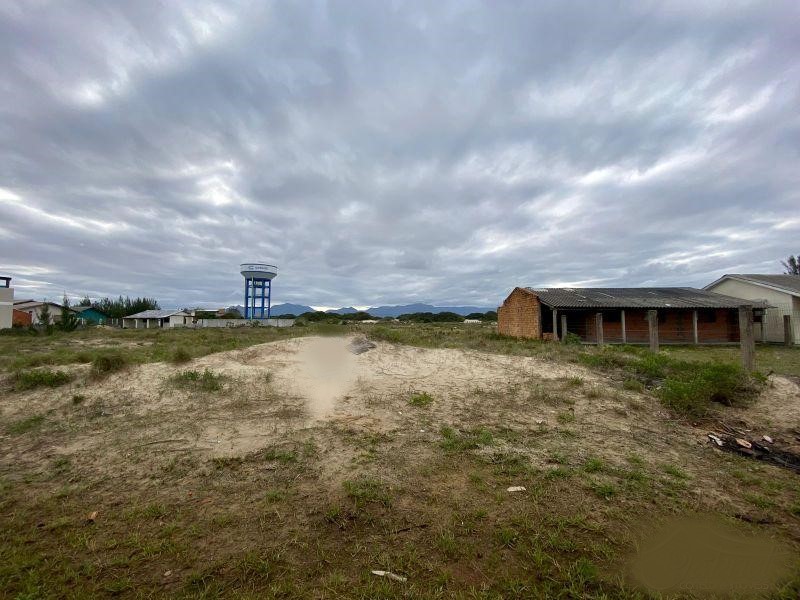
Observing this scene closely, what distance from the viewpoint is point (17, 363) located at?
35.2ft

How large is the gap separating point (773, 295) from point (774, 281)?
3.09 metres

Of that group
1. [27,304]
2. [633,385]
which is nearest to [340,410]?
[633,385]

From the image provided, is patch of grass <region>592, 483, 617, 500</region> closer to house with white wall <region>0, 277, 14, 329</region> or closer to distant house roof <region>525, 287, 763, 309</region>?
distant house roof <region>525, 287, 763, 309</region>

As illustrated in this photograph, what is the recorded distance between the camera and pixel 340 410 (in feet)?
24.4

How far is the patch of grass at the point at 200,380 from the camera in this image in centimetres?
872

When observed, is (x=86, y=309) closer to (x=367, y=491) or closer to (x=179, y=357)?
(x=179, y=357)

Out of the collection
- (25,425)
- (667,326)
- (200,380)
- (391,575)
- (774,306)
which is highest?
(774,306)

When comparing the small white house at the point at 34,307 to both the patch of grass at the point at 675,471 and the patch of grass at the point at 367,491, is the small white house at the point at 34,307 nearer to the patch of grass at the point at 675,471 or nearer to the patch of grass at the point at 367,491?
the patch of grass at the point at 367,491

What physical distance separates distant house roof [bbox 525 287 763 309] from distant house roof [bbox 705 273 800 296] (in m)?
1.39

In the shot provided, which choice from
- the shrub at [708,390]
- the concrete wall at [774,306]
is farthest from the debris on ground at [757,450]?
the concrete wall at [774,306]

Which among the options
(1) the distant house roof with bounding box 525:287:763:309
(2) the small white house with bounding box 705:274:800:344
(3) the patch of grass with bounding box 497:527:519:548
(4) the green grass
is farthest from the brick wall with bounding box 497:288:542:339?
(3) the patch of grass with bounding box 497:527:519:548

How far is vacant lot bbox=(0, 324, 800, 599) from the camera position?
119 inches

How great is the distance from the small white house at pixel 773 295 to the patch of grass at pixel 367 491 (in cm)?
2786

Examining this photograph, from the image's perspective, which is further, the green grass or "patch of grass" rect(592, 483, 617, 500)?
the green grass
